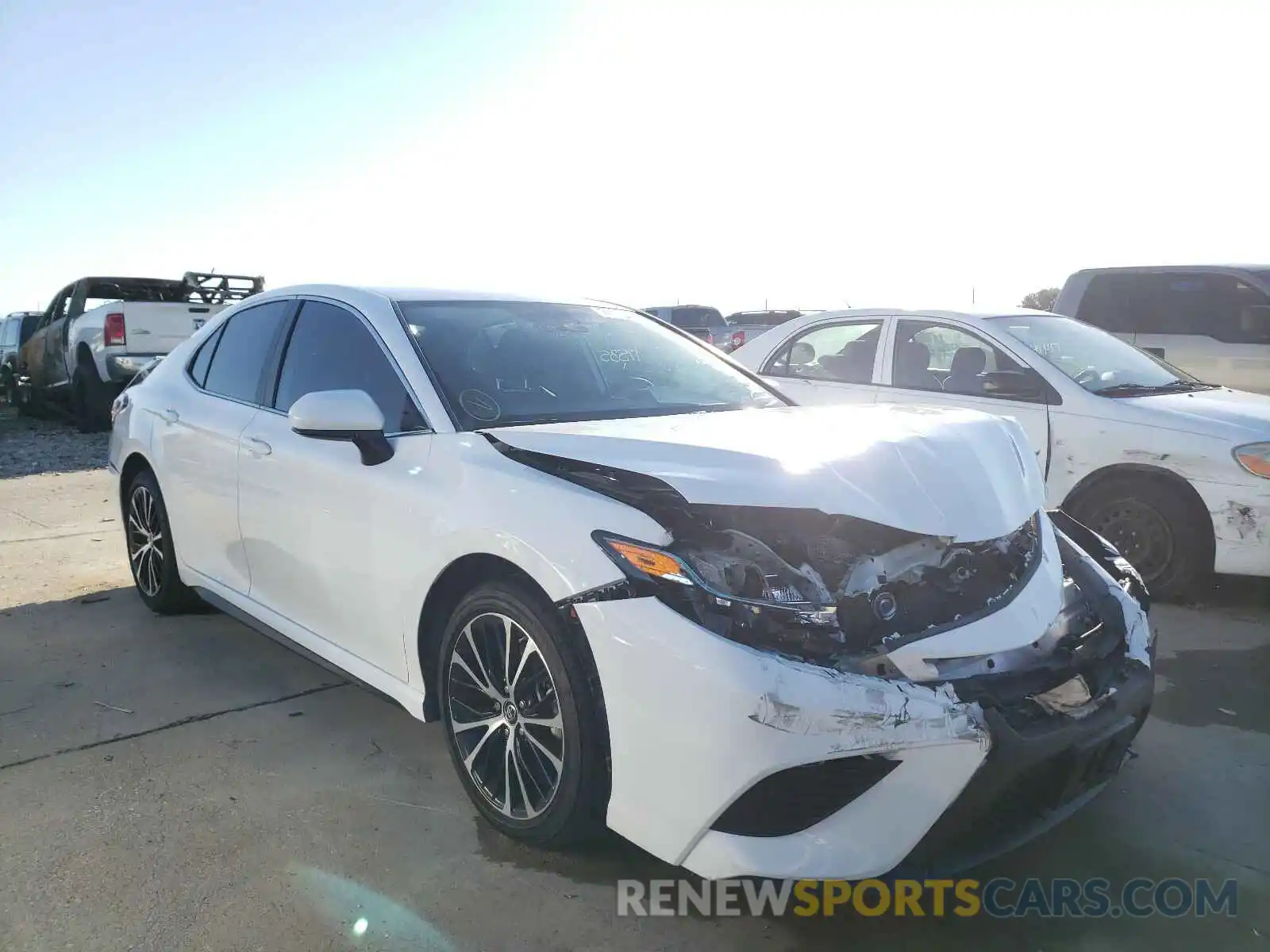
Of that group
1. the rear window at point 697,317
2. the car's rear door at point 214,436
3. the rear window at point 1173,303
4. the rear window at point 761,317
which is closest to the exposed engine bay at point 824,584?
the car's rear door at point 214,436

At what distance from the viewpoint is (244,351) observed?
425 cm

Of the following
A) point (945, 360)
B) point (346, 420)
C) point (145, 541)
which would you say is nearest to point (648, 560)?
point (346, 420)

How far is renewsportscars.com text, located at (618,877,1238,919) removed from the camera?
252 cm

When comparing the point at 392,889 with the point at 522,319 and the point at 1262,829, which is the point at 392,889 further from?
the point at 1262,829

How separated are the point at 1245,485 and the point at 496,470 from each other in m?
4.11

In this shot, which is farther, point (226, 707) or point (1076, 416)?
point (1076, 416)

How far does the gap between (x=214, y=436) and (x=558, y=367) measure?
1.66 meters

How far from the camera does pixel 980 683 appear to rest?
2.27 metres

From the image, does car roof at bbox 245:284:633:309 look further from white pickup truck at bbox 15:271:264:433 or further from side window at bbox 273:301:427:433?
white pickup truck at bbox 15:271:264:433

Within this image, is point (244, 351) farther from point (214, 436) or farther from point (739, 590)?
point (739, 590)

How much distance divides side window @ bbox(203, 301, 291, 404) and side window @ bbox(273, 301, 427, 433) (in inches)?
8.7

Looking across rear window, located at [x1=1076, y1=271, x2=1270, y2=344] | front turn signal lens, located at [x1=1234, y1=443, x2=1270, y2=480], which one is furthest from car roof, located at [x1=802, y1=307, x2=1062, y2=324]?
rear window, located at [x1=1076, y1=271, x2=1270, y2=344]

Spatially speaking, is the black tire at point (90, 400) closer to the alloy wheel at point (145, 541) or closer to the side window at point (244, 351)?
the alloy wheel at point (145, 541)

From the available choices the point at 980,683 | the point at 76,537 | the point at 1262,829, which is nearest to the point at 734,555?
the point at 980,683
